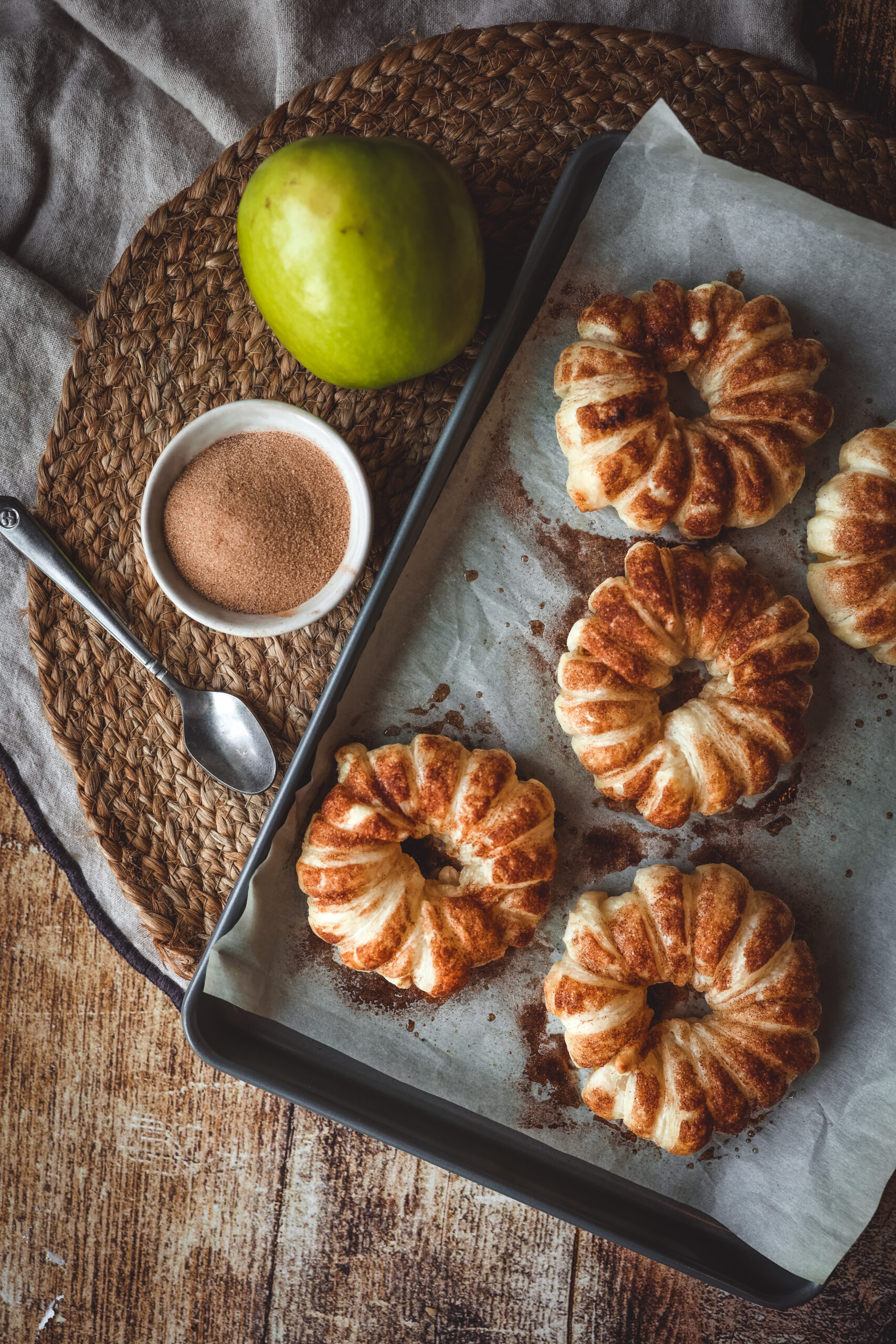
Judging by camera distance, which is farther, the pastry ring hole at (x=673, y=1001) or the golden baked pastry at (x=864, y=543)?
the pastry ring hole at (x=673, y=1001)

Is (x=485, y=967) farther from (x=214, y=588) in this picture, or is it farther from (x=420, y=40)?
(x=420, y=40)

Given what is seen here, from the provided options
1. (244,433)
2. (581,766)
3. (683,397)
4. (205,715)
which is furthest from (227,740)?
(683,397)

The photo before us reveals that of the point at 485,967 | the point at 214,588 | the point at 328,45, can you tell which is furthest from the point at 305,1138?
the point at 328,45

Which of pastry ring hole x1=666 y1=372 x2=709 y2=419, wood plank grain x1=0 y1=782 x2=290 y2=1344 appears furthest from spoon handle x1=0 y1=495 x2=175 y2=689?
pastry ring hole x1=666 y1=372 x2=709 y2=419

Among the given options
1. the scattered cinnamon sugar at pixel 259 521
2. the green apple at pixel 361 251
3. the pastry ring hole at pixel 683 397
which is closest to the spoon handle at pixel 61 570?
the scattered cinnamon sugar at pixel 259 521

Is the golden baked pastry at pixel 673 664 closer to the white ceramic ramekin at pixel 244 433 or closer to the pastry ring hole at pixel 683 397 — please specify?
the pastry ring hole at pixel 683 397

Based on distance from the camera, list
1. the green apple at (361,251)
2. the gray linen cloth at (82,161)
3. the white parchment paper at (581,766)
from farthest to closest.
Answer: the gray linen cloth at (82,161) → the white parchment paper at (581,766) → the green apple at (361,251)

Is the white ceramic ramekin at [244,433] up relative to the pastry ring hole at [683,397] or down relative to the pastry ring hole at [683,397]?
down

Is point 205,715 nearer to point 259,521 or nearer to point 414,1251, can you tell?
point 259,521
